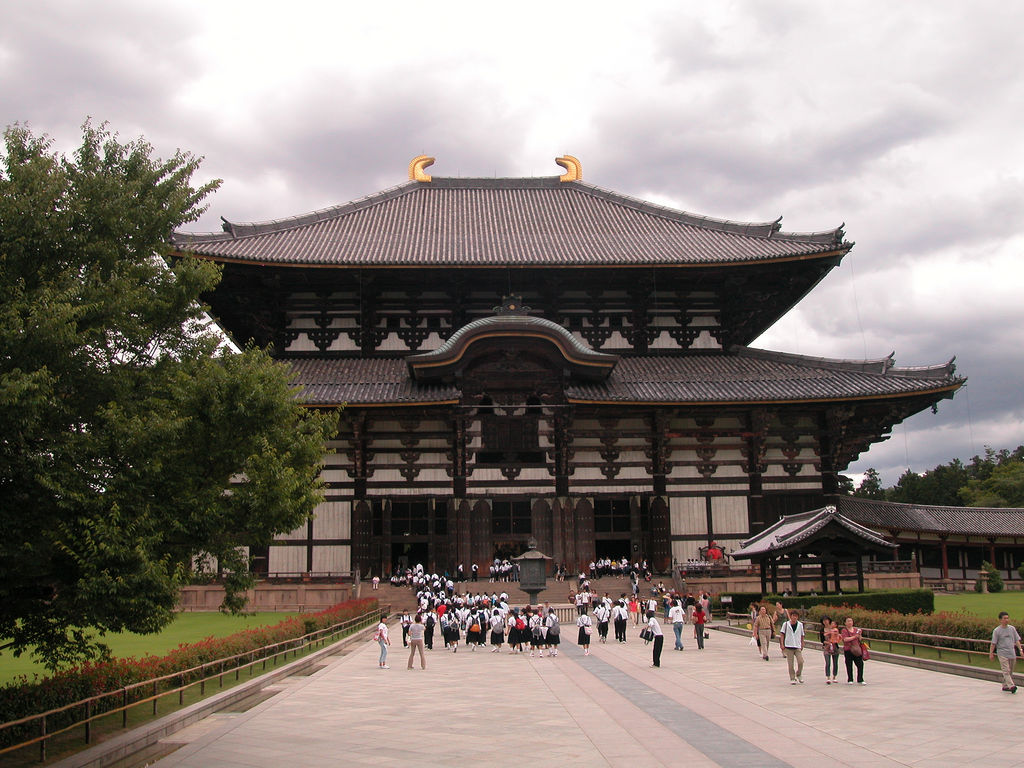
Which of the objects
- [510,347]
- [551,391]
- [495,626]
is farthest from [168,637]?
[551,391]

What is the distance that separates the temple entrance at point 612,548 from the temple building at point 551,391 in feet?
0.34

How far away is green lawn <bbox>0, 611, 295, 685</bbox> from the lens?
19516mm

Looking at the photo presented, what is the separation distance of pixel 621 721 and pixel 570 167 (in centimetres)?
4785

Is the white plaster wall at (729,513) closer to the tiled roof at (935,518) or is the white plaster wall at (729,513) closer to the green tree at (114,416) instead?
the tiled roof at (935,518)

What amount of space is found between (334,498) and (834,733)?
101ft

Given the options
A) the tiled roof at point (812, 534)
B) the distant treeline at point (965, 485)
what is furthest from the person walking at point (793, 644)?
the distant treeline at point (965, 485)

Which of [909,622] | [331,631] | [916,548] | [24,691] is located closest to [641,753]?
[24,691]

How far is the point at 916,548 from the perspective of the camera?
51219 millimetres

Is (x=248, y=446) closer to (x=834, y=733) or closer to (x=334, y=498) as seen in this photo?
(x=834, y=733)

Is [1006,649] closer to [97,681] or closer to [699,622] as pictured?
[699,622]

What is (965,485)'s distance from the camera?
103875mm

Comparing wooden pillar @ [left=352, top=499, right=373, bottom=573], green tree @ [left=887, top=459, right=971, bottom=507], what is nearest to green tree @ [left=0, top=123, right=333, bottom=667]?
wooden pillar @ [left=352, top=499, right=373, bottom=573]

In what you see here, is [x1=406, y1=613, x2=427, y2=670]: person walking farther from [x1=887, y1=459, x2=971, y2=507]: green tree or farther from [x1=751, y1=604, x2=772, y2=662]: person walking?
[x1=887, y1=459, x2=971, y2=507]: green tree

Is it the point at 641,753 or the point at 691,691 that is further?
the point at 691,691
